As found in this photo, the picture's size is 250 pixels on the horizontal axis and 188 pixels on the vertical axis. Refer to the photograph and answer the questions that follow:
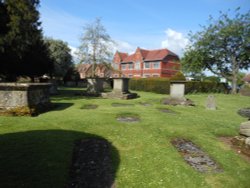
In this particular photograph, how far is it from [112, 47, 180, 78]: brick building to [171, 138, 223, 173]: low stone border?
134ft

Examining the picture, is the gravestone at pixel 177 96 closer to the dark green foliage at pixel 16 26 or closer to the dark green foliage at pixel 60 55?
the dark green foliage at pixel 16 26

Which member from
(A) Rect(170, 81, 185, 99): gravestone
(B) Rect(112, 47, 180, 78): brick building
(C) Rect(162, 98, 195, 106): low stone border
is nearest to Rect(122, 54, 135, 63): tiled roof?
(B) Rect(112, 47, 180, 78): brick building

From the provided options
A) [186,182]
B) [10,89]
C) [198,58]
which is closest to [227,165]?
[186,182]

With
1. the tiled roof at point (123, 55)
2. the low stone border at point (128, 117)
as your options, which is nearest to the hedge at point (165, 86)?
the low stone border at point (128, 117)

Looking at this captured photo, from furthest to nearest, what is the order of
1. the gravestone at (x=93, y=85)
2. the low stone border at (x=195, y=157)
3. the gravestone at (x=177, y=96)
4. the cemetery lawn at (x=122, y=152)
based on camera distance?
the gravestone at (x=93, y=85) → the gravestone at (x=177, y=96) → the low stone border at (x=195, y=157) → the cemetery lawn at (x=122, y=152)

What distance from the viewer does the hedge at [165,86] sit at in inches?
1159

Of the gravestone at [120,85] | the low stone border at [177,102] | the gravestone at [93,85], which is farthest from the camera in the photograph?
the gravestone at [93,85]

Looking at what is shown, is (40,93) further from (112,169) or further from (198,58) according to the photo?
(198,58)

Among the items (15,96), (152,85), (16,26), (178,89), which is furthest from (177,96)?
(152,85)

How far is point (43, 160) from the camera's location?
5.24 m

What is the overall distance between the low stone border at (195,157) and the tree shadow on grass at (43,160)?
2.08m

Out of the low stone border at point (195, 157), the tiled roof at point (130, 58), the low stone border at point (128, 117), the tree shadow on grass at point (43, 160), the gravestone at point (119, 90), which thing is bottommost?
the low stone border at point (195, 157)

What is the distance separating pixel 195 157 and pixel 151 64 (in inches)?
1932

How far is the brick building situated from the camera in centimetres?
5178
